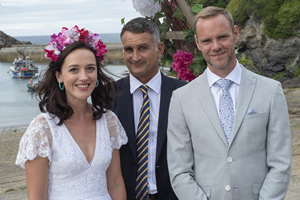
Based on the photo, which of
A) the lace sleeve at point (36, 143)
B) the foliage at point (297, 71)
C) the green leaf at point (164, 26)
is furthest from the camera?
the foliage at point (297, 71)

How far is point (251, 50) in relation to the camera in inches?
677

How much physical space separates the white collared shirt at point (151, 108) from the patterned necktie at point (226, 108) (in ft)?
2.26

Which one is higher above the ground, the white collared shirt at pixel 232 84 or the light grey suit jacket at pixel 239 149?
the white collared shirt at pixel 232 84

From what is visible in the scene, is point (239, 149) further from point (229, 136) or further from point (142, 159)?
point (142, 159)

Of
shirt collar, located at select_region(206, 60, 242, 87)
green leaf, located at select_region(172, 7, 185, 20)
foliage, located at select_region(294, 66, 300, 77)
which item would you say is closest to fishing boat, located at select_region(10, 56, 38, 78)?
foliage, located at select_region(294, 66, 300, 77)

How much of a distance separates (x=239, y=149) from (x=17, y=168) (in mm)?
7923

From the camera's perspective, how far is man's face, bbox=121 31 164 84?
3.07m

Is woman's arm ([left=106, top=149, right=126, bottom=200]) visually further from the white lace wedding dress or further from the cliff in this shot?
the cliff

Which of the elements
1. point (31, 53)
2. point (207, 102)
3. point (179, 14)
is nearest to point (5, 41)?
point (31, 53)

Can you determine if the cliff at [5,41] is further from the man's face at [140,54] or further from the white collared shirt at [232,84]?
the white collared shirt at [232,84]

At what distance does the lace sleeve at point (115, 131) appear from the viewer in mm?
2756

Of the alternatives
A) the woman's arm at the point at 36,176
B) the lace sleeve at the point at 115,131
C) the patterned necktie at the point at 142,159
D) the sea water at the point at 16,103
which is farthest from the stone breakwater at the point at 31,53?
the woman's arm at the point at 36,176

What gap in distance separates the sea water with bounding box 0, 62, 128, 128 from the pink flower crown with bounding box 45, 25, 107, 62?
9.79 metres

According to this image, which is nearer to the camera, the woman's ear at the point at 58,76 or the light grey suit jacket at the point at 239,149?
the light grey suit jacket at the point at 239,149
